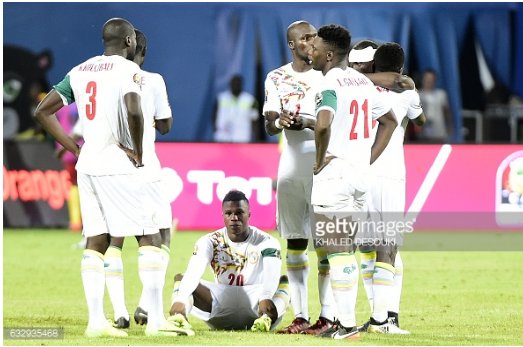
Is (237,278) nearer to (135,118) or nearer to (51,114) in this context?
(135,118)

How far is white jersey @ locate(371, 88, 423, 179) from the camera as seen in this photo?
10.4 m

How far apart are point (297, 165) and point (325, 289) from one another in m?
0.95

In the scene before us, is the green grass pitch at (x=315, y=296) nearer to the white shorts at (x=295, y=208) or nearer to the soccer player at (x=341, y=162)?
the soccer player at (x=341, y=162)

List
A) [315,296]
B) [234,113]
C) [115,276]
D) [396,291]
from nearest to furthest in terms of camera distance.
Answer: [396,291], [115,276], [315,296], [234,113]

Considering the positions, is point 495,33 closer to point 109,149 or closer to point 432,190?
point 432,190

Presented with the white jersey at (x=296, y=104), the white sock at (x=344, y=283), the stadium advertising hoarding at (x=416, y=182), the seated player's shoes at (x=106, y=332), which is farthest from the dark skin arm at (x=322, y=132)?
the stadium advertising hoarding at (x=416, y=182)

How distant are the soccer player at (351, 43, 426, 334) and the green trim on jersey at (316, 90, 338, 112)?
0.94 m

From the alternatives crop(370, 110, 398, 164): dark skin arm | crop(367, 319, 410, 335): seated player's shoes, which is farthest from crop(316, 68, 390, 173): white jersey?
crop(367, 319, 410, 335): seated player's shoes

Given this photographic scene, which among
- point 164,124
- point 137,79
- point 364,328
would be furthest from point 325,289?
point 137,79

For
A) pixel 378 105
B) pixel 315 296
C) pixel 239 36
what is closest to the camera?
pixel 378 105

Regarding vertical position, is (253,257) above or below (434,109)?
below

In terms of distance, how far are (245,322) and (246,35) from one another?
12265 millimetres

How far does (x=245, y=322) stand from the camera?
1046 cm

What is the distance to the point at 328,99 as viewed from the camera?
9352 millimetres
